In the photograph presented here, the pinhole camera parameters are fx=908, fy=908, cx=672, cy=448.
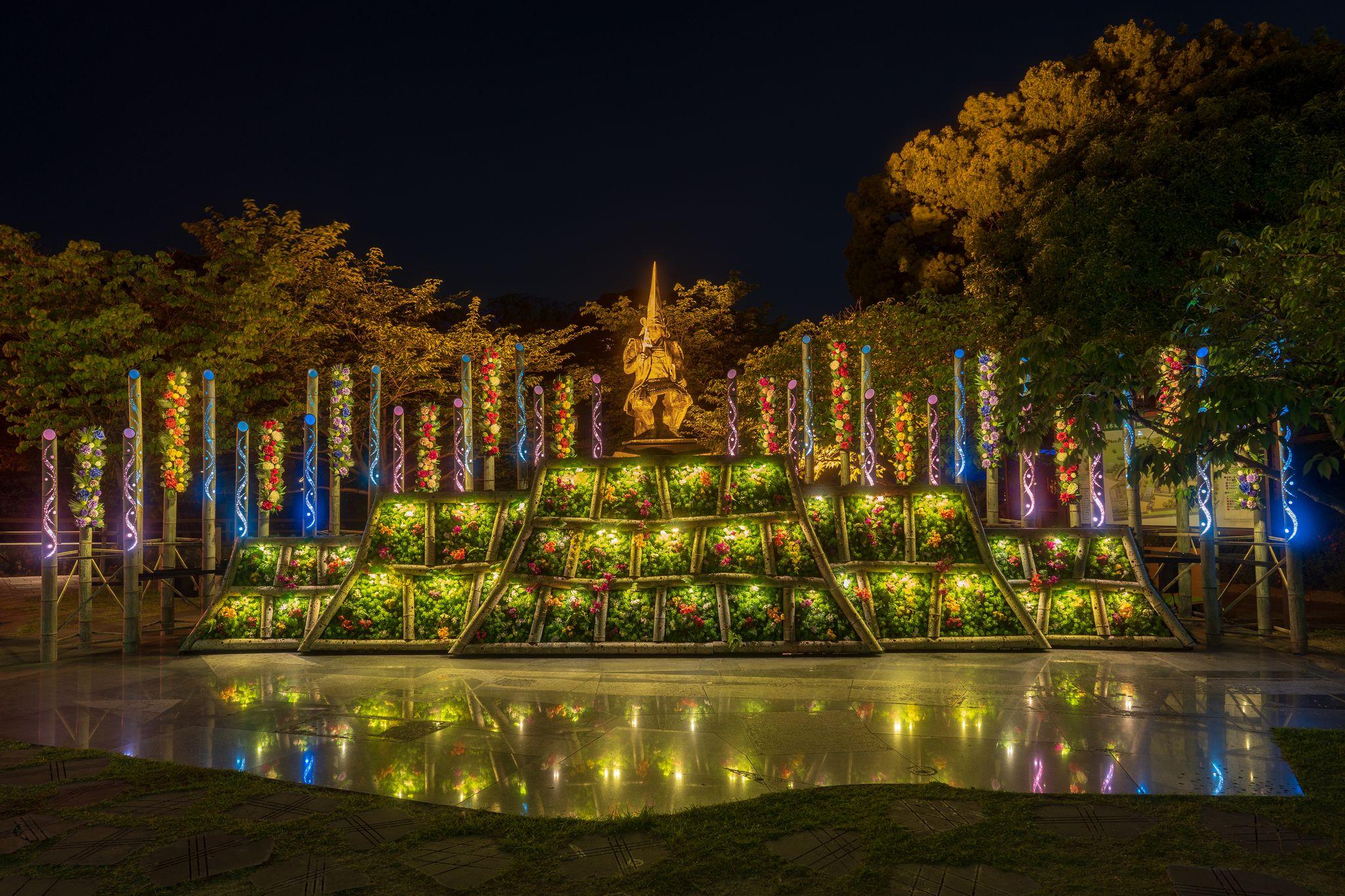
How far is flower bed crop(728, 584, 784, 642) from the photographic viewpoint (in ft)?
33.5

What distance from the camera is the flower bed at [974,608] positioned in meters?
10.3

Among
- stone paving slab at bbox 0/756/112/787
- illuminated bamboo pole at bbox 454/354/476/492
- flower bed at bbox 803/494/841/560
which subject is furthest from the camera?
illuminated bamboo pole at bbox 454/354/476/492

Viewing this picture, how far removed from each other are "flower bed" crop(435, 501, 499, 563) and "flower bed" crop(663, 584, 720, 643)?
7.92ft

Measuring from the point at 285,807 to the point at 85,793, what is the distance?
1372 mm

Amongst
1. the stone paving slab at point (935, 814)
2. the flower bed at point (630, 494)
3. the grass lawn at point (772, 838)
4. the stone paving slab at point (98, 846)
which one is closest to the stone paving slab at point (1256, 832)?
the grass lawn at point (772, 838)

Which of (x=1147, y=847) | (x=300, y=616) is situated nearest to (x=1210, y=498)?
(x=1147, y=847)

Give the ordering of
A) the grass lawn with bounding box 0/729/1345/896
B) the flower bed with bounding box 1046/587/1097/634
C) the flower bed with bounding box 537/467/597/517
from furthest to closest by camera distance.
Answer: the flower bed with bounding box 537/467/597/517 < the flower bed with bounding box 1046/587/1097/634 < the grass lawn with bounding box 0/729/1345/896

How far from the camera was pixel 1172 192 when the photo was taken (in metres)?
14.4

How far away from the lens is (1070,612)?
10.6 meters

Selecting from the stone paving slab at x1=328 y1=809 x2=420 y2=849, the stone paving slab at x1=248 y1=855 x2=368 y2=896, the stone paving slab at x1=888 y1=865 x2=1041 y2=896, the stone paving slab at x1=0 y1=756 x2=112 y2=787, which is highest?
the stone paving slab at x1=0 y1=756 x2=112 y2=787

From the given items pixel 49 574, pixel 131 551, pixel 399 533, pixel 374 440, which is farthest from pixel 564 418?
pixel 49 574

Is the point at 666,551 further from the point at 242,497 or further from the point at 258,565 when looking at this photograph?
the point at 242,497

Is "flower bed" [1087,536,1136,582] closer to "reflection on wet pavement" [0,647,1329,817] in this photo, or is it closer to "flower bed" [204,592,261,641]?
"reflection on wet pavement" [0,647,1329,817]

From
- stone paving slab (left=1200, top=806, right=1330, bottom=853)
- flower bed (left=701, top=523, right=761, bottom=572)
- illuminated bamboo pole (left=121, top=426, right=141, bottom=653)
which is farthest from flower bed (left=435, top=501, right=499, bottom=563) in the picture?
stone paving slab (left=1200, top=806, right=1330, bottom=853)
